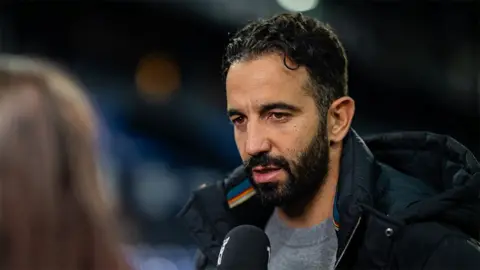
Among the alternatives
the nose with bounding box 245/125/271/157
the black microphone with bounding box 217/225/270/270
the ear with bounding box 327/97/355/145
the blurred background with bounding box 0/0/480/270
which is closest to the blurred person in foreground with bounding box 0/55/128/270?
the black microphone with bounding box 217/225/270/270

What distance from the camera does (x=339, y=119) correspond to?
39.1 inches

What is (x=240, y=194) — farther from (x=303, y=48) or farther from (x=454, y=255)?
(x=454, y=255)

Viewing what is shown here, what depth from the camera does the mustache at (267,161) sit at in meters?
0.94

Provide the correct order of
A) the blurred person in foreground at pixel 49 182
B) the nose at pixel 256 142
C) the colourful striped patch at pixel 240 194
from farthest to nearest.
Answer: the colourful striped patch at pixel 240 194, the nose at pixel 256 142, the blurred person in foreground at pixel 49 182

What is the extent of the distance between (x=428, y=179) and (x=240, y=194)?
1.01 ft

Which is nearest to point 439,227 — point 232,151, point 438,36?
point 438,36

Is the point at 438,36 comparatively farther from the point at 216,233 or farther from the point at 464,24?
the point at 216,233

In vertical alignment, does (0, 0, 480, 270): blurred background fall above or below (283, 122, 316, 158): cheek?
below

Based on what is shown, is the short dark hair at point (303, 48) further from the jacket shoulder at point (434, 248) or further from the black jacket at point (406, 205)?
the jacket shoulder at point (434, 248)

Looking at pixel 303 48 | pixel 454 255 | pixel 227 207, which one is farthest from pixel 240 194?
pixel 454 255

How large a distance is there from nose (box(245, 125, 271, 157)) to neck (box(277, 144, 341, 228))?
0.11m

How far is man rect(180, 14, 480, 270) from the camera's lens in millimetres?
868

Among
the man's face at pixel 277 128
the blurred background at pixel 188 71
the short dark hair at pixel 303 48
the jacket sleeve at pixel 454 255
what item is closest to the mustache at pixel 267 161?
the man's face at pixel 277 128

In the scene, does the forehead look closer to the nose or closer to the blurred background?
the nose
